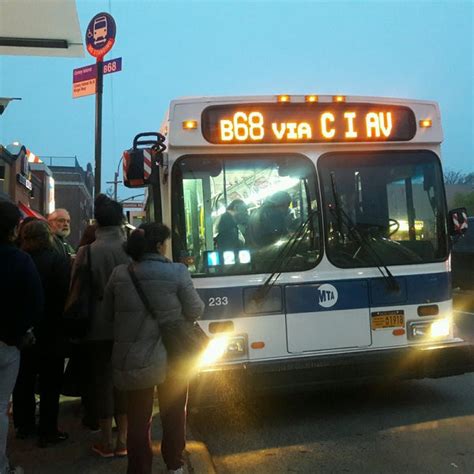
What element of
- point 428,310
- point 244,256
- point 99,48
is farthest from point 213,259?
point 99,48

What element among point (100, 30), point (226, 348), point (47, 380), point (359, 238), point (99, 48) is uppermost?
point (100, 30)

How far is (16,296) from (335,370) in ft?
9.10

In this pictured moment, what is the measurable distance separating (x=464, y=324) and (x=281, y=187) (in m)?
7.47

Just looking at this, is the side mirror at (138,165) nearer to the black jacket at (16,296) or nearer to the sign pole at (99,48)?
the black jacket at (16,296)

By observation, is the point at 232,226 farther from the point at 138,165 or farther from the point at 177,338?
the point at 177,338

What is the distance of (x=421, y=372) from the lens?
5.10m

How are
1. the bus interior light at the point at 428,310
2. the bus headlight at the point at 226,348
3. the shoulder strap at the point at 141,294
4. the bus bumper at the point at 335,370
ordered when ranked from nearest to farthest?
the shoulder strap at the point at 141,294 → the bus bumper at the point at 335,370 → the bus headlight at the point at 226,348 → the bus interior light at the point at 428,310

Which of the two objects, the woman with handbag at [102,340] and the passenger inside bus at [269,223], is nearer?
the woman with handbag at [102,340]

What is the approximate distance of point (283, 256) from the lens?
495 centimetres

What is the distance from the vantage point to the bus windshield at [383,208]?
5.10m

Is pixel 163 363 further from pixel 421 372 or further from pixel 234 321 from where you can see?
pixel 421 372

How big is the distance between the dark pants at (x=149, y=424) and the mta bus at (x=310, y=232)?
39.9 inches

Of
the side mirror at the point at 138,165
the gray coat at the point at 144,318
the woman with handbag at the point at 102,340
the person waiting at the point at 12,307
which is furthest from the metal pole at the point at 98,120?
the gray coat at the point at 144,318

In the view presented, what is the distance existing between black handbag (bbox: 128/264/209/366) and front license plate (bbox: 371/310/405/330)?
2165 mm
